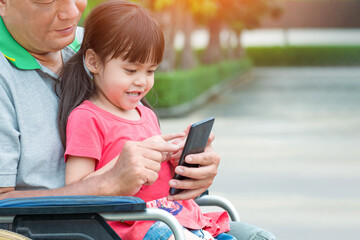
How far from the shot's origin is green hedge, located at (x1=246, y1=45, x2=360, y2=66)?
48688 mm

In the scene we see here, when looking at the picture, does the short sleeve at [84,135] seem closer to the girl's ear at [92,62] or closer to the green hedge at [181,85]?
the girl's ear at [92,62]

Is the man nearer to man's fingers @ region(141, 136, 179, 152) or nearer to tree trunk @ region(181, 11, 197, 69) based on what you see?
man's fingers @ region(141, 136, 179, 152)

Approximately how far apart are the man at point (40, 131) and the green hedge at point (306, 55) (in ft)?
155

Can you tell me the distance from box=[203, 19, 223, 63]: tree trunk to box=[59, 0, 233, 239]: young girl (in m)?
28.2

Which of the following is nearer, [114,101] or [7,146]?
[7,146]

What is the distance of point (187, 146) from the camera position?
2.29 meters

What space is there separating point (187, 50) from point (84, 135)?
835 inches

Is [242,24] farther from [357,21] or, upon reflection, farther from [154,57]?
[154,57]

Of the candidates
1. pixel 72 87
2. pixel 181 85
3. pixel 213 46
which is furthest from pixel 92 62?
pixel 213 46

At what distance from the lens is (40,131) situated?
2365 mm

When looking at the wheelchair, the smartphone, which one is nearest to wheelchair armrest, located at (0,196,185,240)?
the wheelchair

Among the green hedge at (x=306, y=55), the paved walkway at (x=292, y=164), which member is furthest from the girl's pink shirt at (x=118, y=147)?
the green hedge at (x=306, y=55)

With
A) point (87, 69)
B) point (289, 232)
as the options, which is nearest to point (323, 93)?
point (289, 232)

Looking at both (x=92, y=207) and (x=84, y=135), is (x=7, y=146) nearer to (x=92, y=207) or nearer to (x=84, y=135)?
(x=84, y=135)
